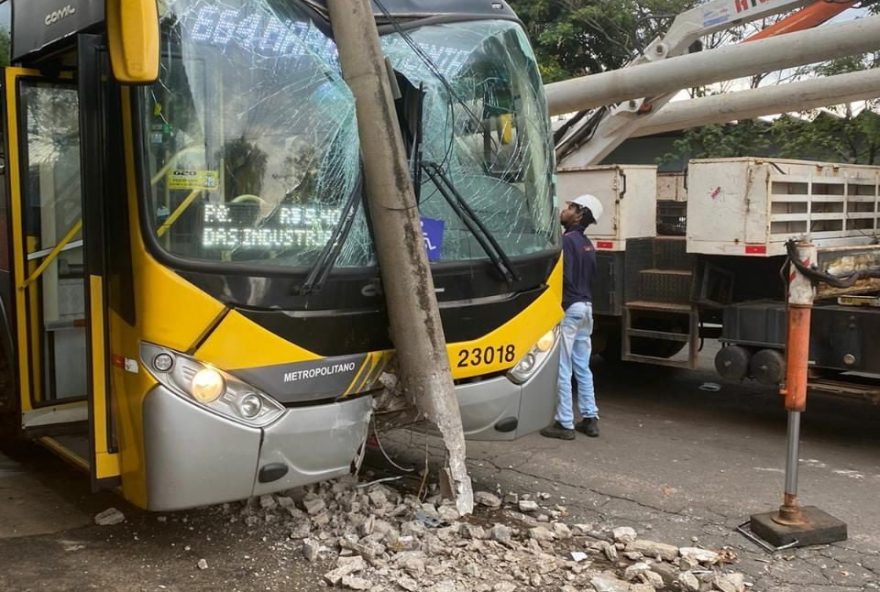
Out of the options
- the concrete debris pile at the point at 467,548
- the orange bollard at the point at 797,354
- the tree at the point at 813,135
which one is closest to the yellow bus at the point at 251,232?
the concrete debris pile at the point at 467,548

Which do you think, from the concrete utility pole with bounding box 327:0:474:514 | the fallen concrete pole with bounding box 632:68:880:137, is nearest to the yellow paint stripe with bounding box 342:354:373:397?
the concrete utility pole with bounding box 327:0:474:514

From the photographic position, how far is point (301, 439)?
396 centimetres

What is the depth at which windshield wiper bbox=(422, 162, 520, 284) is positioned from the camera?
173 inches

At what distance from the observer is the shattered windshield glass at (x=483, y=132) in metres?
4.41

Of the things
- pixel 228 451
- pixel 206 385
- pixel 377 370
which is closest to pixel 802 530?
pixel 377 370

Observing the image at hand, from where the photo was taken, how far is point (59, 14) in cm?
445

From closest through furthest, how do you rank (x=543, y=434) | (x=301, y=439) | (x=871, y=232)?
(x=301, y=439)
(x=543, y=434)
(x=871, y=232)

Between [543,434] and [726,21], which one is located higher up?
[726,21]

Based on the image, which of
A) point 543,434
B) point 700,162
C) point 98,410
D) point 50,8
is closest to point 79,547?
point 98,410

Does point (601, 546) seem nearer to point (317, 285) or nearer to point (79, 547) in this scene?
point (317, 285)

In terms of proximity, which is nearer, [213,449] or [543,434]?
[213,449]

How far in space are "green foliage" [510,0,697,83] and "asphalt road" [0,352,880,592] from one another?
35.0 feet

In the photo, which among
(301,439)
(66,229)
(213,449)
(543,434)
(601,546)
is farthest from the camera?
(543,434)

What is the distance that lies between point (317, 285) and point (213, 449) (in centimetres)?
84
